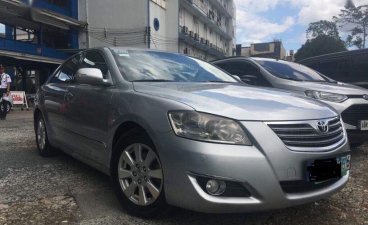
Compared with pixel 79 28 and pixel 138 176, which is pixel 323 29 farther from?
pixel 138 176

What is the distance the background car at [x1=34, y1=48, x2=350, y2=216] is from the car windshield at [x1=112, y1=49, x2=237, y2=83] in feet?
0.07

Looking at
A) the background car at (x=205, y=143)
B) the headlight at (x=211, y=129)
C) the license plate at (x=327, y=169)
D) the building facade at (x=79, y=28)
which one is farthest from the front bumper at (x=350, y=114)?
the building facade at (x=79, y=28)

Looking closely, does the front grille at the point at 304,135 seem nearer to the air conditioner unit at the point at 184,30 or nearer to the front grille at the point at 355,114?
the front grille at the point at 355,114

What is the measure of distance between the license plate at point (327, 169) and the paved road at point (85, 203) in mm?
444

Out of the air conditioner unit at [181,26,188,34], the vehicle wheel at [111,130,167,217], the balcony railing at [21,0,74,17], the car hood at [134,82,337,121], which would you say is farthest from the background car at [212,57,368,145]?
the air conditioner unit at [181,26,188,34]

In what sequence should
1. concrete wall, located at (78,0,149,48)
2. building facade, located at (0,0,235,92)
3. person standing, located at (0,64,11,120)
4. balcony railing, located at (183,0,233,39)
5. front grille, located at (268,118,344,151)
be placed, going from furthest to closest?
1. balcony railing, located at (183,0,233,39)
2. concrete wall, located at (78,0,149,48)
3. building facade, located at (0,0,235,92)
4. person standing, located at (0,64,11,120)
5. front grille, located at (268,118,344,151)

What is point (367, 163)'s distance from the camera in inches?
211

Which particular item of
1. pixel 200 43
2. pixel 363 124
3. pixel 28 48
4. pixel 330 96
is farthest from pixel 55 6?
pixel 363 124

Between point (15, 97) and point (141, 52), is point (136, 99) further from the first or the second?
point (15, 97)

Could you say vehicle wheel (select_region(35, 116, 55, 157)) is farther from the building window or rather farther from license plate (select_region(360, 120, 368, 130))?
the building window

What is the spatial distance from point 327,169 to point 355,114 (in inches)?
106

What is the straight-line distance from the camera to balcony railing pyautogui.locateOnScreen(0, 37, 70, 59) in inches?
867

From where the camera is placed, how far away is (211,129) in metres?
2.78

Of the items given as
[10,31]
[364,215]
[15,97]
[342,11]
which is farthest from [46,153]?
[342,11]
